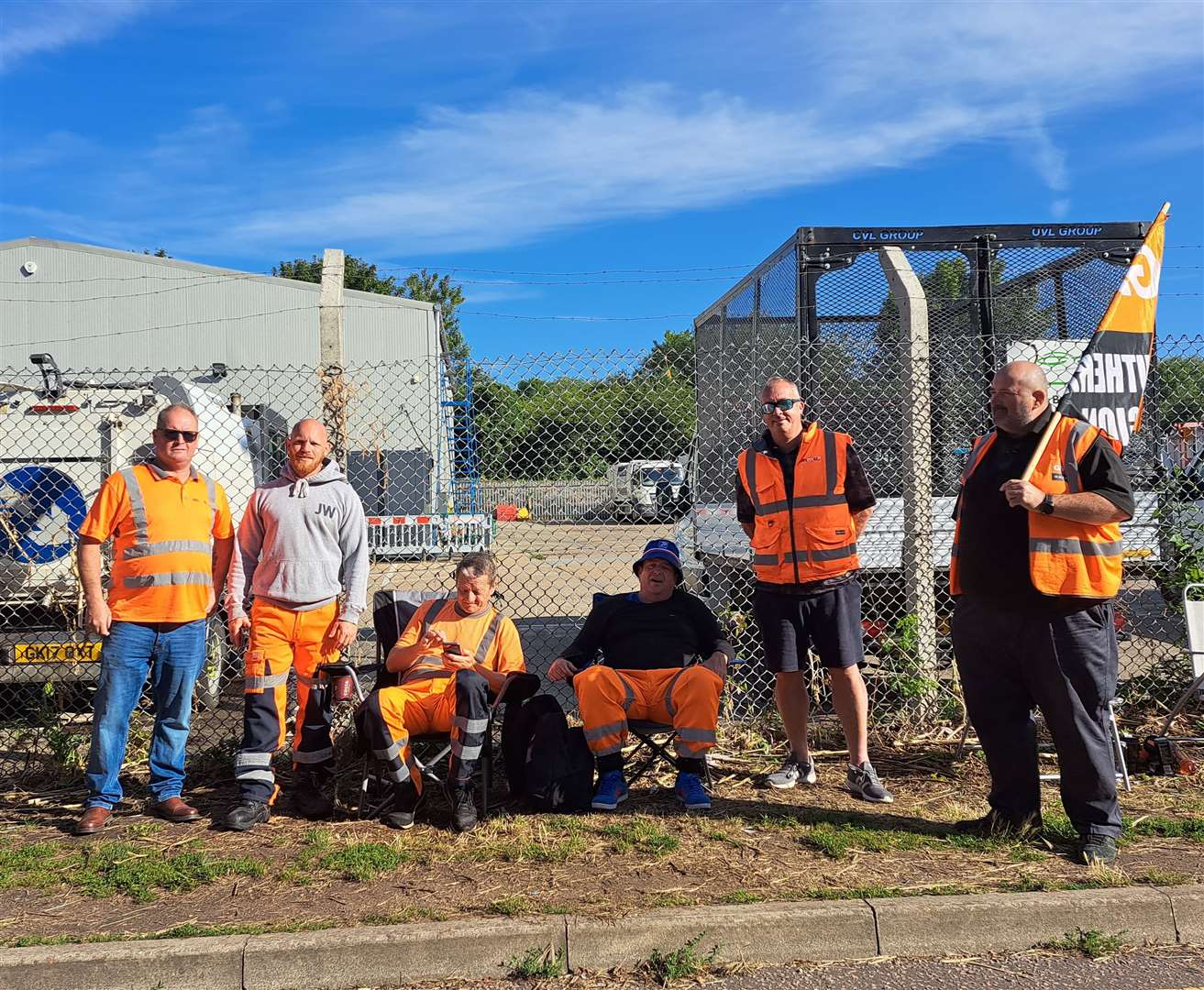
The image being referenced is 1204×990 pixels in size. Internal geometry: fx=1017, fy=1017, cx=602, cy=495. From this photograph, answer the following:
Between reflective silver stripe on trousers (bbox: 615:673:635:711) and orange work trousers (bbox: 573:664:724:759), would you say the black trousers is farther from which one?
reflective silver stripe on trousers (bbox: 615:673:635:711)

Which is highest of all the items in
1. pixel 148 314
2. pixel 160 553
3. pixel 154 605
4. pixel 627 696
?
pixel 148 314

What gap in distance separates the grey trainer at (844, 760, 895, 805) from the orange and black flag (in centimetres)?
181

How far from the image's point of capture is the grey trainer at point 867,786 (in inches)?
179

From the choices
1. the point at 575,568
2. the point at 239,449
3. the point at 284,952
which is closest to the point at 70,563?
the point at 239,449

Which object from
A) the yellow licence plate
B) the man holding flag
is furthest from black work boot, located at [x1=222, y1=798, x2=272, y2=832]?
the man holding flag

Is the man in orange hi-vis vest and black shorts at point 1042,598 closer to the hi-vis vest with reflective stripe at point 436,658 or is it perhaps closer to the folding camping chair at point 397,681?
the folding camping chair at point 397,681

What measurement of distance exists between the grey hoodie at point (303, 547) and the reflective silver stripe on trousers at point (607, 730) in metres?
1.16

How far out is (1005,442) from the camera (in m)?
3.97

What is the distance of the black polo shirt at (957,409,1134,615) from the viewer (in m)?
3.76

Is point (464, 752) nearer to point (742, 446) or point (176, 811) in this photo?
point (176, 811)

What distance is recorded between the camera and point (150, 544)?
14.2 ft

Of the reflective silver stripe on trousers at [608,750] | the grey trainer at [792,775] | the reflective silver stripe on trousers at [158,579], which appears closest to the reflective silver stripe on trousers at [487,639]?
the reflective silver stripe on trousers at [608,750]

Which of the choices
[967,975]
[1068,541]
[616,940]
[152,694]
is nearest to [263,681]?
[152,694]

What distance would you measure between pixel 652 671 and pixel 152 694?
7.27ft
